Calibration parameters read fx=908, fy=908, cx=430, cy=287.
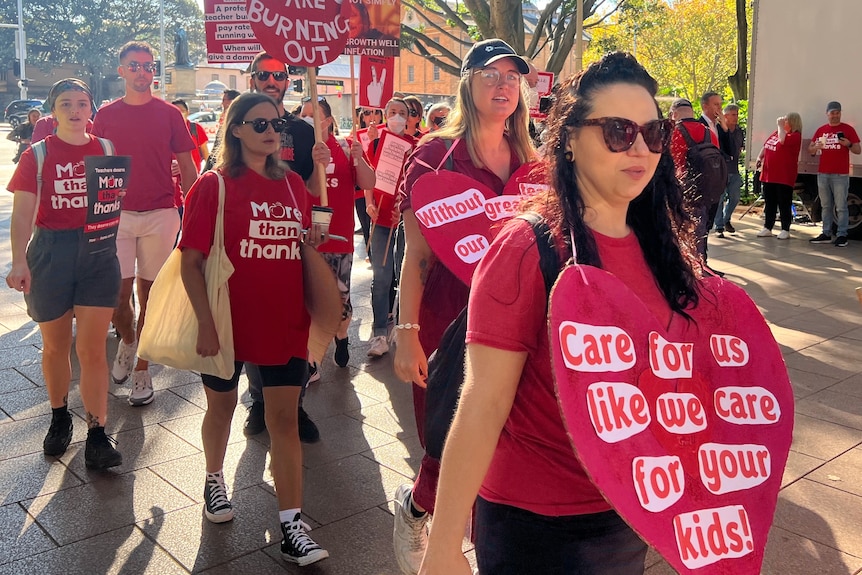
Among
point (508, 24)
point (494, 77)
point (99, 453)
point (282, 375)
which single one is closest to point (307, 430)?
point (99, 453)

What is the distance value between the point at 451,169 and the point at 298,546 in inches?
63.5

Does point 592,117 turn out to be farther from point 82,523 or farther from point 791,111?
point 791,111

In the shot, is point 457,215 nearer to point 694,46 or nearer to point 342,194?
point 342,194

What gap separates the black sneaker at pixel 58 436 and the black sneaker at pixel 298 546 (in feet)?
5.75

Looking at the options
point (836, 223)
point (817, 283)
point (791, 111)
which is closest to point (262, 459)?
point (817, 283)

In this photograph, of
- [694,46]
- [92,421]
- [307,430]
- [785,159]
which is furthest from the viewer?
[694,46]

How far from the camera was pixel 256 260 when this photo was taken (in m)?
3.78

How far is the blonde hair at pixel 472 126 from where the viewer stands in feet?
11.6

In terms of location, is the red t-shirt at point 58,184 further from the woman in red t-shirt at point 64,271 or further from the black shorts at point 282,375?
the black shorts at point 282,375

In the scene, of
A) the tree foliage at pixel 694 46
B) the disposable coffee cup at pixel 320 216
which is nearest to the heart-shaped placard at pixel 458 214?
the disposable coffee cup at pixel 320 216

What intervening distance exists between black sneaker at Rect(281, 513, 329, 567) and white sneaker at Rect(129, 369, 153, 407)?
2.37 meters

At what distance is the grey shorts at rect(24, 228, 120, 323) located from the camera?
185 inches

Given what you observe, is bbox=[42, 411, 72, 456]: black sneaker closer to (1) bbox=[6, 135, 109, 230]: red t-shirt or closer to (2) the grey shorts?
(2) the grey shorts

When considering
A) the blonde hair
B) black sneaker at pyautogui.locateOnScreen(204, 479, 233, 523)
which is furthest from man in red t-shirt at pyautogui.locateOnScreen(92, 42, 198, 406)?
the blonde hair
